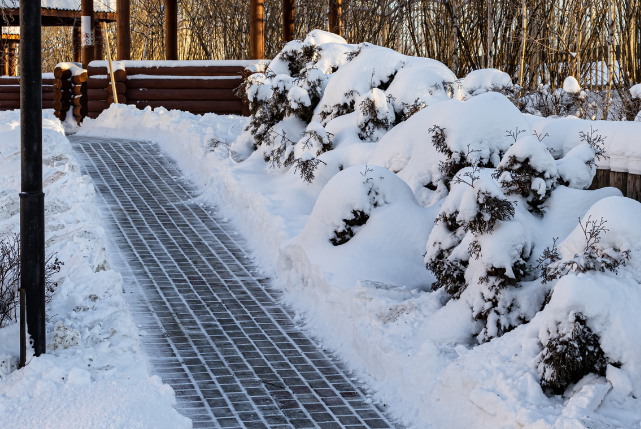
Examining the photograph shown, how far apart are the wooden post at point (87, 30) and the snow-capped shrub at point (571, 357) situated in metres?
16.4

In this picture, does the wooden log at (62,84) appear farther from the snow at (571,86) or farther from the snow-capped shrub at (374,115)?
Result: the snow at (571,86)

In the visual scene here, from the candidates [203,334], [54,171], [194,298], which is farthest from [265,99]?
[203,334]

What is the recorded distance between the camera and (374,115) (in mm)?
9672

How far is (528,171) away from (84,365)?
3.61m

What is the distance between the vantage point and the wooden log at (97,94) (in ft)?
57.8

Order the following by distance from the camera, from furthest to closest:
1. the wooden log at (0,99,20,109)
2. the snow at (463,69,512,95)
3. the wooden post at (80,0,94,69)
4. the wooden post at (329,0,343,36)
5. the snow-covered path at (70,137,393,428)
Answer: the wooden log at (0,99,20,109)
the wooden post at (80,0,94,69)
the wooden post at (329,0,343,36)
the snow at (463,69,512,95)
the snow-covered path at (70,137,393,428)

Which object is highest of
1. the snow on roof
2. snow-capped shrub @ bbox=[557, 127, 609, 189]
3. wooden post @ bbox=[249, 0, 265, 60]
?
the snow on roof

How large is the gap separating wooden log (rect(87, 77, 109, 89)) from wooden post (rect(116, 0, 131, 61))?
821 millimetres

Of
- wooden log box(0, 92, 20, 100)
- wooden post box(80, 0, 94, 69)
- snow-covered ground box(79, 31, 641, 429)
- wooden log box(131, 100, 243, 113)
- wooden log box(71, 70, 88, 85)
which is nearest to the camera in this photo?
snow-covered ground box(79, 31, 641, 429)

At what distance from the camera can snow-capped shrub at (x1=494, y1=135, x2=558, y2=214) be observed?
5.61 metres

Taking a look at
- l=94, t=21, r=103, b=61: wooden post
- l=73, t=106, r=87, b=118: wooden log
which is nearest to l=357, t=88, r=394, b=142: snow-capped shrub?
l=73, t=106, r=87, b=118: wooden log

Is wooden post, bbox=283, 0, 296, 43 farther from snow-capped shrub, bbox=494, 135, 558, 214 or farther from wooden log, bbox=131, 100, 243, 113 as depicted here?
snow-capped shrub, bbox=494, 135, 558, 214

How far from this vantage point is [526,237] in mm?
5203

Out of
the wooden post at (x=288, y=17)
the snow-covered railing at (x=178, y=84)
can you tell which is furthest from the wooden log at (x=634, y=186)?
the wooden post at (x=288, y=17)
